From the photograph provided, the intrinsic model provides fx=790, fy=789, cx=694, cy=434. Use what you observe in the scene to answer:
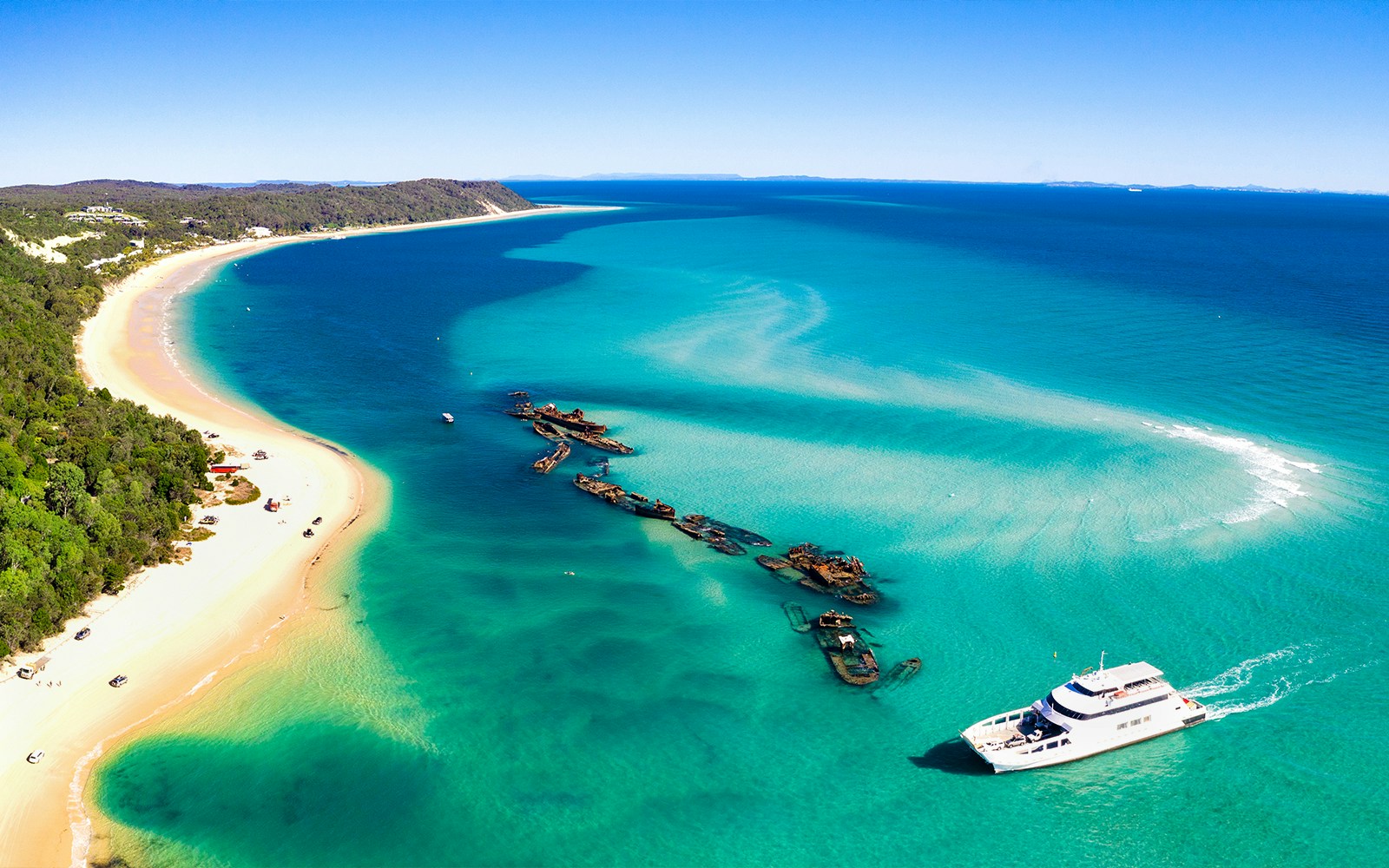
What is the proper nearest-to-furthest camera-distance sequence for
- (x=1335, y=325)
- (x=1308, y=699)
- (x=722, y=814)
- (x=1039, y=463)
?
(x=722, y=814), (x=1308, y=699), (x=1039, y=463), (x=1335, y=325)

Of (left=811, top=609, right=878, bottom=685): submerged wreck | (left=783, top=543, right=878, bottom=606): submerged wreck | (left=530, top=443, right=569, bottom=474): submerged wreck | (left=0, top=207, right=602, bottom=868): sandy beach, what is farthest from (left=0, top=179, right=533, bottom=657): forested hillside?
(left=811, top=609, right=878, bottom=685): submerged wreck

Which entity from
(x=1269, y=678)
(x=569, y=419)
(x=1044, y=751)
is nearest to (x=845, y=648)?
(x=1044, y=751)

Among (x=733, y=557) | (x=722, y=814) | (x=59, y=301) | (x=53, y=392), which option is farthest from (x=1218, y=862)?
(x=59, y=301)

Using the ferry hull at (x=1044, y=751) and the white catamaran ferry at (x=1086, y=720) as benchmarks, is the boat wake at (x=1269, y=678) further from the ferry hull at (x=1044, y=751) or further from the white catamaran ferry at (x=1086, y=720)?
the ferry hull at (x=1044, y=751)

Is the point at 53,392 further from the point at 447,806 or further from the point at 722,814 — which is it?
the point at 722,814

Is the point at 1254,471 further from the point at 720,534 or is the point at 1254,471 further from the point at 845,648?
the point at 720,534
